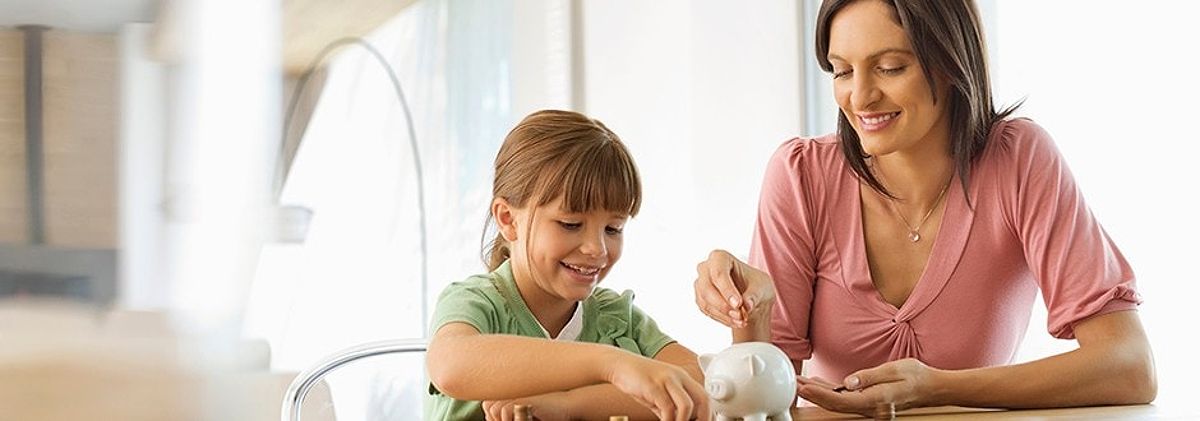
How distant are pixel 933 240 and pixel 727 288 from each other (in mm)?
428

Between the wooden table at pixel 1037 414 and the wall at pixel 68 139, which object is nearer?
the wooden table at pixel 1037 414

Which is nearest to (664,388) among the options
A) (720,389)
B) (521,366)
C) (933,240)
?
(720,389)

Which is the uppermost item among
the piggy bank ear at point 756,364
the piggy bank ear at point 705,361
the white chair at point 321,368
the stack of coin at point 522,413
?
the piggy bank ear at point 756,364

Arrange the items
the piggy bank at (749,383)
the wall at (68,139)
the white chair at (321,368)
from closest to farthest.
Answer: the piggy bank at (749,383) → the white chair at (321,368) → the wall at (68,139)

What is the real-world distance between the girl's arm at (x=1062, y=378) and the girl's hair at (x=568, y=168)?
0.32m

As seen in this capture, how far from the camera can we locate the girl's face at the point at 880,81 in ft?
5.56

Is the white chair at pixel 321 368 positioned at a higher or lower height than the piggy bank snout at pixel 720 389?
lower

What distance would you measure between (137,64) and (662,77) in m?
1.19

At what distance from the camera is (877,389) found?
4.80 feet

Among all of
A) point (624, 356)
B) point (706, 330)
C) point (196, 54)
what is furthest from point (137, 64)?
point (624, 356)

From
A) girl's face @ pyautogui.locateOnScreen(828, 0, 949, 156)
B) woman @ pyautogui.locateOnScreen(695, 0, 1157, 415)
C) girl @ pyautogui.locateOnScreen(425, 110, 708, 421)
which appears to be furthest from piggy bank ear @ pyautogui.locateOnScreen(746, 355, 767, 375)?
girl's face @ pyautogui.locateOnScreen(828, 0, 949, 156)

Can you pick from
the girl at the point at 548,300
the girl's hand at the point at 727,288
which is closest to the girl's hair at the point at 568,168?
the girl at the point at 548,300

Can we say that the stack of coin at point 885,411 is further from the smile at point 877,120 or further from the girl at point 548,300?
the smile at point 877,120

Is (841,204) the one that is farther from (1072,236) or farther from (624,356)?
(624,356)
